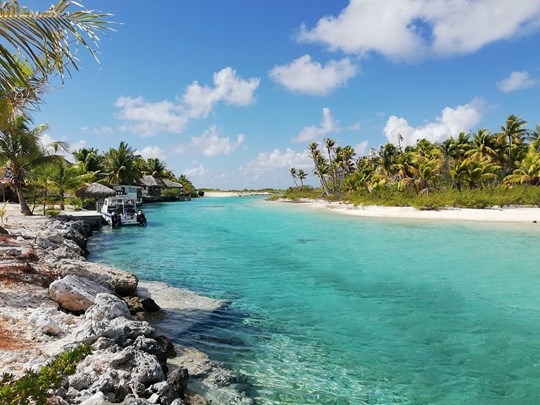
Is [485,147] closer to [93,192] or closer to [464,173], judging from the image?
[464,173]

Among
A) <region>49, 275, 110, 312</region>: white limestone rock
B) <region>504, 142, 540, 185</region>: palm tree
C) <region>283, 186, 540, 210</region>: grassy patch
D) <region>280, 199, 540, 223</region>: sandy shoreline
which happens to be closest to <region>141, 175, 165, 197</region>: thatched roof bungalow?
<region>283, 186, 540, 210</region>: grassy patch

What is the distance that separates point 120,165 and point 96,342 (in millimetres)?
62732

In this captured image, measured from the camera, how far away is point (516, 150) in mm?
53875

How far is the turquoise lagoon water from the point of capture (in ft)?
22.5

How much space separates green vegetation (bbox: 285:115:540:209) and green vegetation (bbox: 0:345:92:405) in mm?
44073

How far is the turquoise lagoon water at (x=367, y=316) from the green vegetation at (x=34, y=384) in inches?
121

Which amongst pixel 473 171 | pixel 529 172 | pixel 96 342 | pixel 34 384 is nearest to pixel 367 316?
pixel 96 342

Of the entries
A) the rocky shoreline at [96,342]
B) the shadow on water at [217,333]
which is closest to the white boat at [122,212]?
the rocky shoreline at [96,342]

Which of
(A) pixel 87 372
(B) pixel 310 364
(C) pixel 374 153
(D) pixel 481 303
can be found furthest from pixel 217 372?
(C) pixel 374 153

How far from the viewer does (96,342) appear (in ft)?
19.1

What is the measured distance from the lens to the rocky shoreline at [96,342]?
489 centimetres

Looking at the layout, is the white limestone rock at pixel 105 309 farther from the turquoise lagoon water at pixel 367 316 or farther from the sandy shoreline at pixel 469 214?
the sandy shoreline at pixel 469 214

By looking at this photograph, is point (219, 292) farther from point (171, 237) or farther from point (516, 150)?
point (516, 150)

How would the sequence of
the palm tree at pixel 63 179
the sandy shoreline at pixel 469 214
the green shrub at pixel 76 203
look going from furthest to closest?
the green shrub at pixel 76 203
the sandy shoreline at pixel 469 214
the palm tree at pixel 63 179
